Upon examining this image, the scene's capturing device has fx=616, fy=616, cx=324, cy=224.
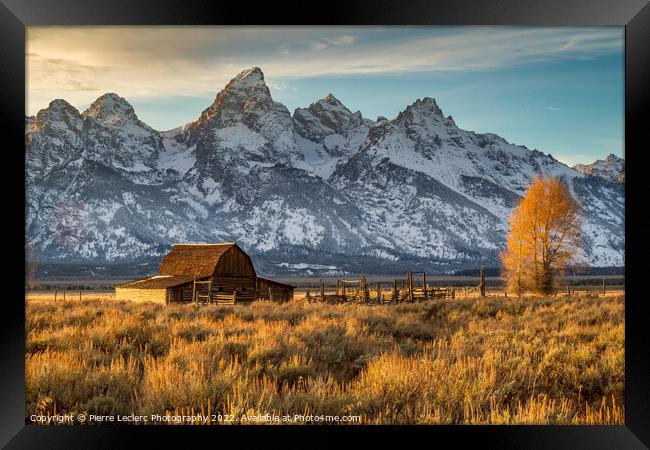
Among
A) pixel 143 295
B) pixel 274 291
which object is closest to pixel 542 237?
pixel 274 291

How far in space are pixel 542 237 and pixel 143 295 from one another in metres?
22.5

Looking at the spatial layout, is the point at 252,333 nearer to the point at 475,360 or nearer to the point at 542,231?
the point at 475,360

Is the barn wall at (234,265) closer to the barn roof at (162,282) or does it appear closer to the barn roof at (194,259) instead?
the barn roof at (194,259)

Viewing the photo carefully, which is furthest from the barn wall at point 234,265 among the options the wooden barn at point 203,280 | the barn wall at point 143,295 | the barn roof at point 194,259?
the barn wall at point 143,295

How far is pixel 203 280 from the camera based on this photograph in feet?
116

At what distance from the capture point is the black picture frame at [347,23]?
223 inches

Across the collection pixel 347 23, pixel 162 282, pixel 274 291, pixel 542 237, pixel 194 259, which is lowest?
pixel 274 291

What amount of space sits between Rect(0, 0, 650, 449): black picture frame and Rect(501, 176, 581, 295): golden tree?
93.8 ft

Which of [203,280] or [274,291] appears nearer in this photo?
[203,280]

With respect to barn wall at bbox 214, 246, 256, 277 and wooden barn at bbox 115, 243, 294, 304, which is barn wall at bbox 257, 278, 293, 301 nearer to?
wooden barn at bbox 115, 243, 294, 304

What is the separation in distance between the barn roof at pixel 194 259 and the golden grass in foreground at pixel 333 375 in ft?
74.8

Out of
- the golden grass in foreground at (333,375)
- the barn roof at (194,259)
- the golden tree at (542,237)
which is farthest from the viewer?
the barn roof at (194,259)

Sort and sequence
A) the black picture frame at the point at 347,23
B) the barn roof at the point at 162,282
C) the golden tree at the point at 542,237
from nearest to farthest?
1. the black picture frame at the point at 347,23
2. the golden tree at the point at 542,237
3. the barn roof at the point at 162,282

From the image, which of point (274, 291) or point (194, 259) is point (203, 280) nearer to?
point (194, 259)
